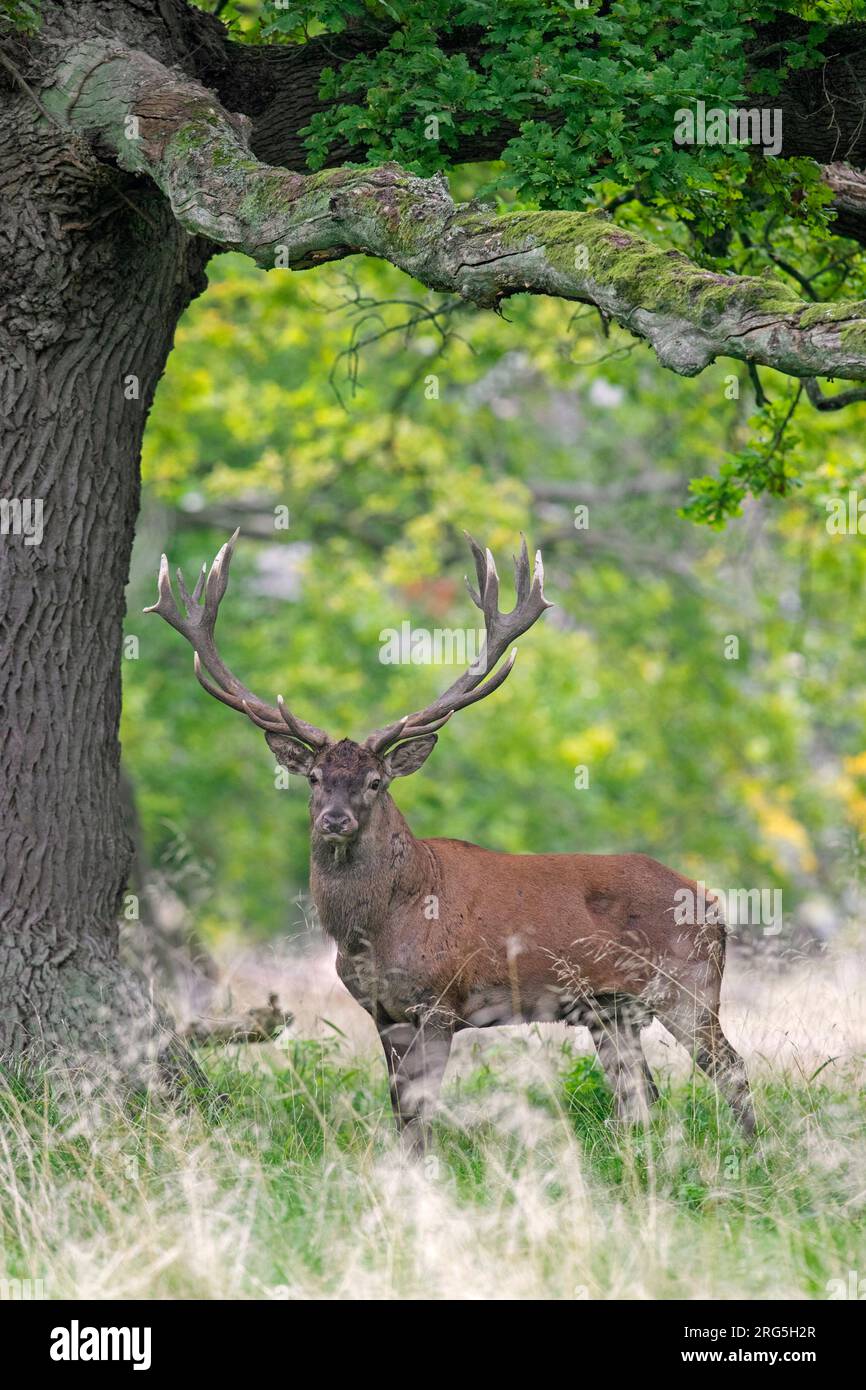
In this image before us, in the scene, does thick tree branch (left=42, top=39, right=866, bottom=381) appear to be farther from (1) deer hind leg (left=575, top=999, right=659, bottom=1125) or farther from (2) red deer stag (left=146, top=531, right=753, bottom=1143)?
(1) deer hind leg (left=575, top=999, right=659, bottom=1125)

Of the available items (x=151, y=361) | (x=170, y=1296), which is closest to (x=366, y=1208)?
(x=170, y=1296)

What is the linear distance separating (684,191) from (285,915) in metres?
16.3

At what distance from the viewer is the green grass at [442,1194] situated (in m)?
5.03

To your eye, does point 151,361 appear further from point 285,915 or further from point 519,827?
point 285,915

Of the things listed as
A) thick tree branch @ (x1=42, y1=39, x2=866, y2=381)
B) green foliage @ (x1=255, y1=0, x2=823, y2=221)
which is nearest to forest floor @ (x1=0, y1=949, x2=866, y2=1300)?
thick tree branch @ (x1=42, y1=39, x2=866, y2=381)

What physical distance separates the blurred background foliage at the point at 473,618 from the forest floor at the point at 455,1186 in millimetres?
9507

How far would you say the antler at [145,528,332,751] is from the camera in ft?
24.0

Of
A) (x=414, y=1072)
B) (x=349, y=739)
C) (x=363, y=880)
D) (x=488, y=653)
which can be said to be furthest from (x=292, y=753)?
(x=414, y=1072)

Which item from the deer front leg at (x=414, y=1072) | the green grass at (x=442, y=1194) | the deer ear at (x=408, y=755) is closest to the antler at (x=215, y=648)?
the deer ear at (x=408, y=755)

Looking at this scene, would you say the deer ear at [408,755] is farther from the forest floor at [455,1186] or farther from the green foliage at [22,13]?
the green foliage at [22,13]

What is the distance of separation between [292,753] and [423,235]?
2.29 m

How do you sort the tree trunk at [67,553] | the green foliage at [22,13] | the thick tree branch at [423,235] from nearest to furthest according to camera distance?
the thick tree branch at [423,235]
the green foliage at [22,13]
the tree trunk at [67,553]

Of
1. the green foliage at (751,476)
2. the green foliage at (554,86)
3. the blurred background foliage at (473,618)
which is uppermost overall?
the green foliage at (554,86)
